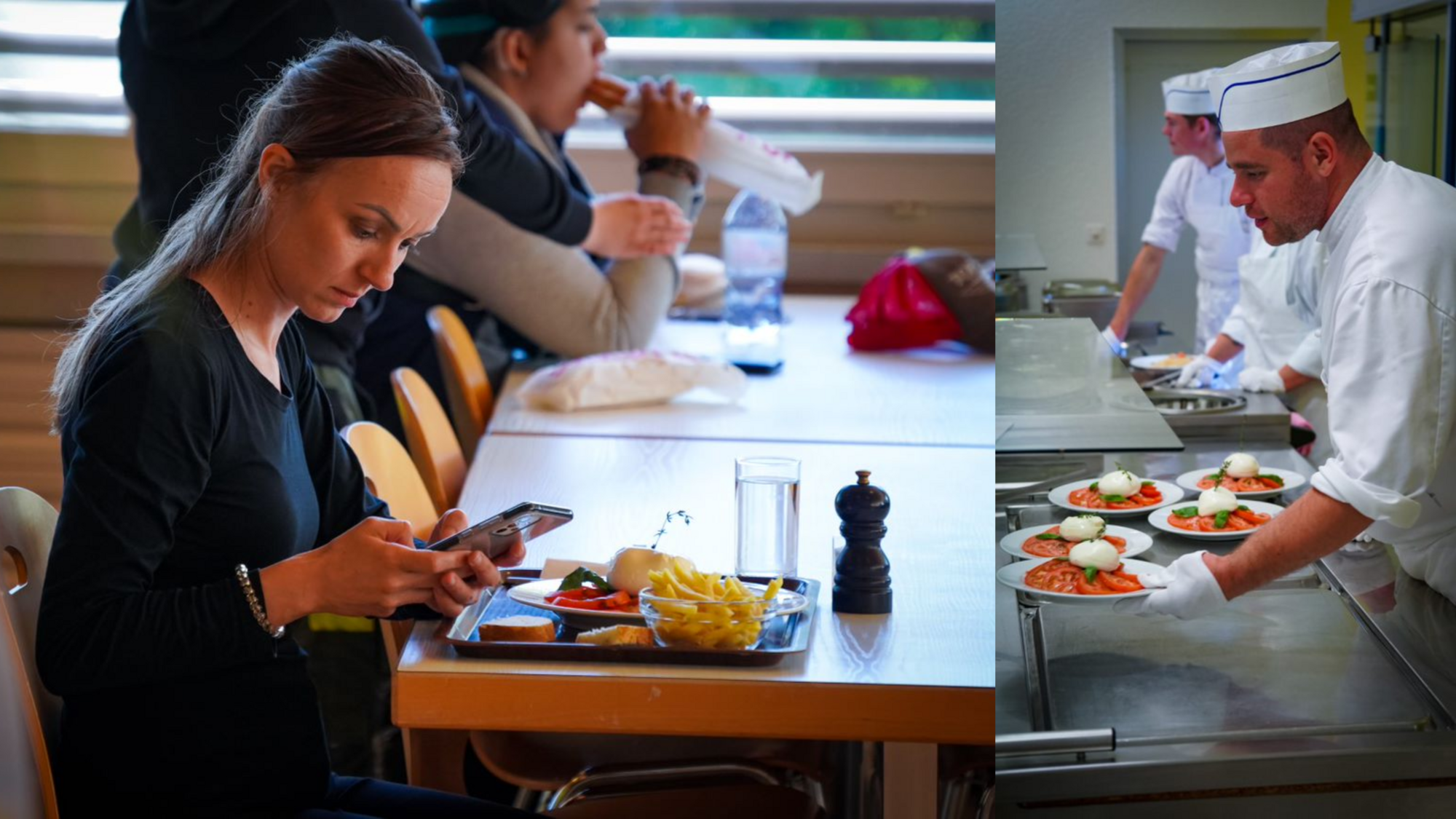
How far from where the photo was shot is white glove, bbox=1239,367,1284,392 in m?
0.94

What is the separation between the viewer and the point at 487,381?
251cm

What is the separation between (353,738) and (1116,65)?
185 centimetres

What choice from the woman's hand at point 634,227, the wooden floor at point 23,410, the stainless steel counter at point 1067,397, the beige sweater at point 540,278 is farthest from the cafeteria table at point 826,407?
the wooden floor at point 23,410

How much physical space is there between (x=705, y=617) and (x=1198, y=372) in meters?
0.42

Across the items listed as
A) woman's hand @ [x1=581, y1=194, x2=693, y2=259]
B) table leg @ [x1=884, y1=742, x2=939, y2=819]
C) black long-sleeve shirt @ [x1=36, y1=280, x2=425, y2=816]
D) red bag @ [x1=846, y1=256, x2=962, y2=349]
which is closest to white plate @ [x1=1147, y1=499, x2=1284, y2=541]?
table leg @ [x1=884, y1=742, x2=939, y2=819]

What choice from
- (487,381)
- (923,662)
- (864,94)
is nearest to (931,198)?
(864,94)

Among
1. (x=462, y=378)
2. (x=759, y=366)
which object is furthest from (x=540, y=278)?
(x=759, y=366)

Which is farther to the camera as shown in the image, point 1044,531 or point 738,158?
point 738,158

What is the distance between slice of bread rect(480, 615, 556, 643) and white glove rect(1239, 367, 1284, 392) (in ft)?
1.85

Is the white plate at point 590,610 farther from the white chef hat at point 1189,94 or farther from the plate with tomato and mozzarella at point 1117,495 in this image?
the white chef hat at point 1189,94

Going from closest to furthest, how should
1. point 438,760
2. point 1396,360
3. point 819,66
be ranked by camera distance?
1. point 1396,360
2. point 438,760
3. point 819,66

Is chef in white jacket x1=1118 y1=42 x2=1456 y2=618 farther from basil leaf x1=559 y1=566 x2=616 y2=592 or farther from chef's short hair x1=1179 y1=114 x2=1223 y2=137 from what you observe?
basil leaf x1=559 y1=566 x2=616 y2=592

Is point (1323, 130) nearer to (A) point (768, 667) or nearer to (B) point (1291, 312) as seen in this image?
(B) point (1291, 312)

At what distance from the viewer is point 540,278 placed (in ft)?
8.41
